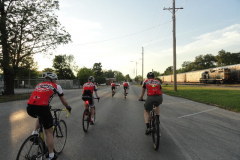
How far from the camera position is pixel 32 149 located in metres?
2.60

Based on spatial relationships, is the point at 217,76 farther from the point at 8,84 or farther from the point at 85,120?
the point at 8,84

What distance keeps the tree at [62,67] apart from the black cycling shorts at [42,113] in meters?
81.3

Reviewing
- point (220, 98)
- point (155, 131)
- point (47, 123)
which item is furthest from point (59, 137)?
point (220, 98)

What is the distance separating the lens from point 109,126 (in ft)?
18.7

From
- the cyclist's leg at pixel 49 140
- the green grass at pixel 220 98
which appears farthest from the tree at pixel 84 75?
the cyclist's leg at pixel 49 140

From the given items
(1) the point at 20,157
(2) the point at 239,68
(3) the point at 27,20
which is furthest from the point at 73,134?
(2) the point at 239,68

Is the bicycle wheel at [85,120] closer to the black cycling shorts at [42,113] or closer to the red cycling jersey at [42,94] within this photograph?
the black cycling shorts at [42,113]

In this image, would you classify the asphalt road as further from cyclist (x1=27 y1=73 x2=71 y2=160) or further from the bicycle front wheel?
cyclist (x1=27 y1=73 x2=71 y2=160)

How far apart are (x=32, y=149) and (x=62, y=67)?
3286 inches

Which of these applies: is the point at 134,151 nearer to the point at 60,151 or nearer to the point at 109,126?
the point at 60,151

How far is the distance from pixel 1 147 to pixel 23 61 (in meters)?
19.4

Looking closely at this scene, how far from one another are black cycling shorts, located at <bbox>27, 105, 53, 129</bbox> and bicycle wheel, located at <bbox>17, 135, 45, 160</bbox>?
0.28 meters

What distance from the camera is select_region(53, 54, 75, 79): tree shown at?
7969 centimetres

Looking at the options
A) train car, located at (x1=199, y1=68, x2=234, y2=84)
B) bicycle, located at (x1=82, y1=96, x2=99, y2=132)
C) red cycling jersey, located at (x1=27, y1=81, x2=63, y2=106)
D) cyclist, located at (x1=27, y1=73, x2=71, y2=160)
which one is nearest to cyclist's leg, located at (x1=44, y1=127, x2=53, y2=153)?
cyclist, located at (x1=27, y1=73, x2=71, y2=160)
